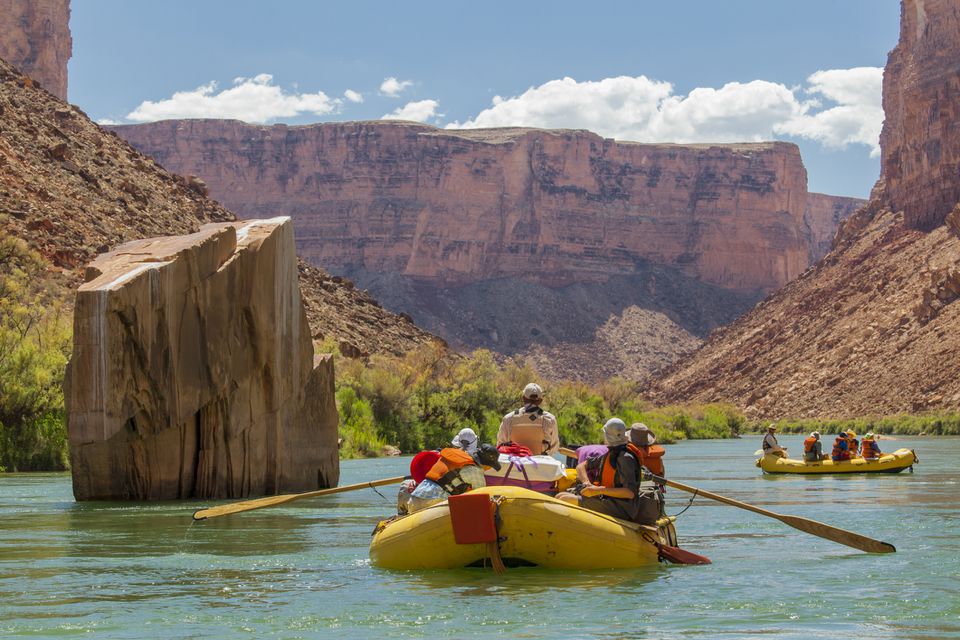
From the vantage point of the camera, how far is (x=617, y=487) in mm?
16578

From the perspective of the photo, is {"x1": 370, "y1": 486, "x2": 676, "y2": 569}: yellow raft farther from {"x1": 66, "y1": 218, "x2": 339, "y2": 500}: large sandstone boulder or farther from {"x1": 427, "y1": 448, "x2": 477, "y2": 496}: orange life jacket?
{"x1": 66, "y1": 218, "x2": 339, "y2": 500}: large sandstone boulder

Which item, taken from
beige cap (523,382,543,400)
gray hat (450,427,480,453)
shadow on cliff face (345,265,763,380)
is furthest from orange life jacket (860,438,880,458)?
shadow on cliff face (345,265,763,380)

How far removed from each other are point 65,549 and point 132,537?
4.96ft

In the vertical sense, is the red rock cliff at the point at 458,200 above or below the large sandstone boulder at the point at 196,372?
above

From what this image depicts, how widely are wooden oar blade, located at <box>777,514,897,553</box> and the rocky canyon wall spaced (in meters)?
89.7

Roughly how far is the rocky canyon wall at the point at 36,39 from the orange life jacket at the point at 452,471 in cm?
8971

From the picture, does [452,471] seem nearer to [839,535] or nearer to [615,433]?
[615,433]

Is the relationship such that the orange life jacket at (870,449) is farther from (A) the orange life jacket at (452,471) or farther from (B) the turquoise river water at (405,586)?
(A) the orange life jacket at (452,471)

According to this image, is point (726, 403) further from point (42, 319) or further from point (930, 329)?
point (42, 319)

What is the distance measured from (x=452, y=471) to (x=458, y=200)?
459 ft

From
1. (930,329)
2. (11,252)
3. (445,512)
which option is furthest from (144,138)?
(445,512)

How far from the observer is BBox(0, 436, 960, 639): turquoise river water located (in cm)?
1364

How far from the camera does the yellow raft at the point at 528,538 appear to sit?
1576 cm

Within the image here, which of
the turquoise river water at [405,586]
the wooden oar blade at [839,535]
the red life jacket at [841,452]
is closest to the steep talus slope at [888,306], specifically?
the red life jacket at [841,452]
